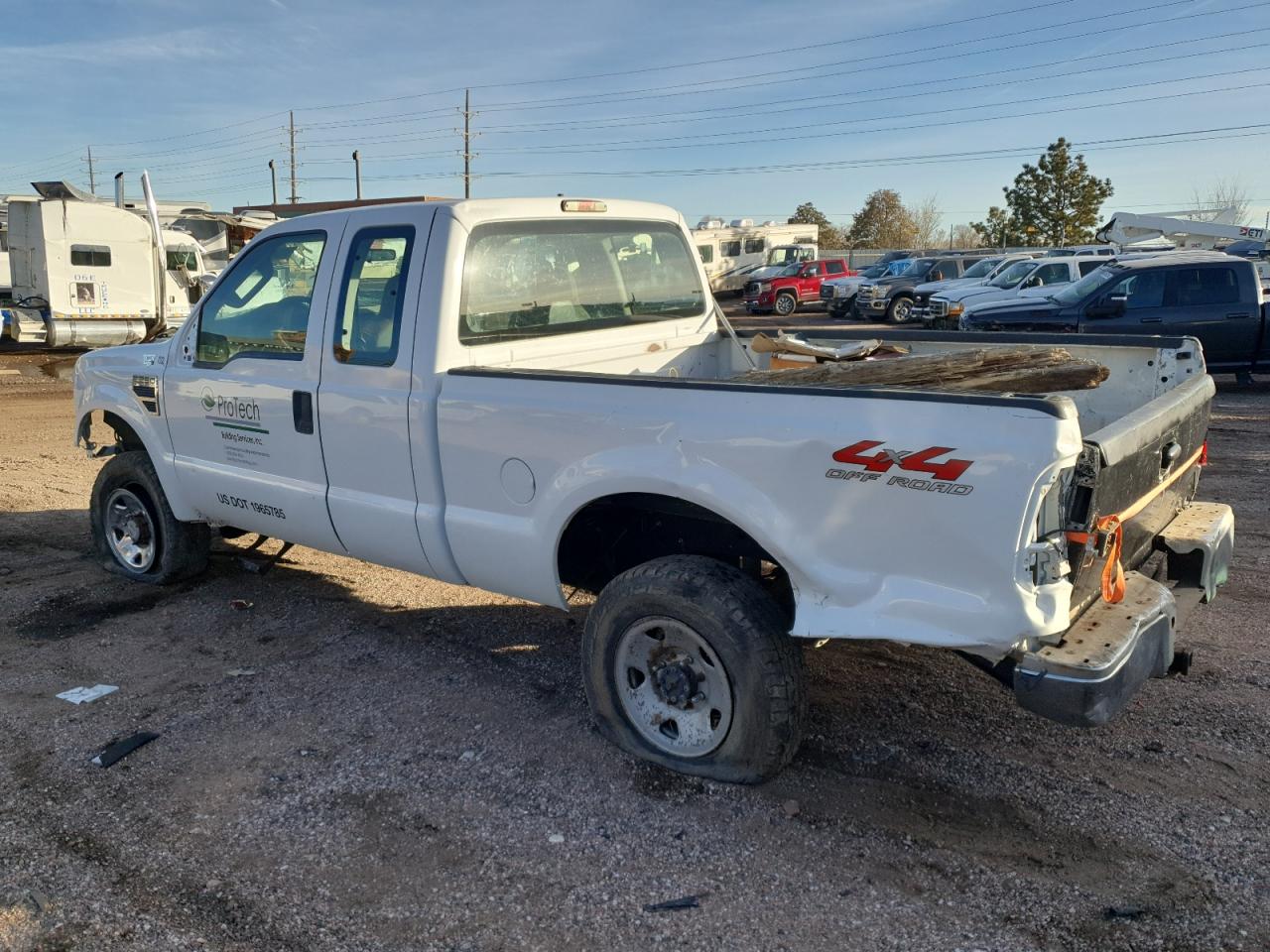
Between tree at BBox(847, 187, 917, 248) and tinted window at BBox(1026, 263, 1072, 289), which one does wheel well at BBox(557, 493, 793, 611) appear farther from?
tree at BBox(847, 187, 917, 248)

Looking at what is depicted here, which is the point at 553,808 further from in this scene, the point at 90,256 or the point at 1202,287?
the point at 90,256

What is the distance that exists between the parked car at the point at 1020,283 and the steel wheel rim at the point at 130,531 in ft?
55.8

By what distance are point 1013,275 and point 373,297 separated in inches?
810

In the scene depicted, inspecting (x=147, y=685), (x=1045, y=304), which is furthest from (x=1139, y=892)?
(x=1045, y=304)

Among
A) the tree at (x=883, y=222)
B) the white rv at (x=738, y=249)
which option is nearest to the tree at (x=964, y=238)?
the tree at (x=883, y=222)

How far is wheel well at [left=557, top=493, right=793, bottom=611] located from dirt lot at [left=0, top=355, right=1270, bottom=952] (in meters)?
0.63

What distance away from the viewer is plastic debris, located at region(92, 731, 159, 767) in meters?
3.99

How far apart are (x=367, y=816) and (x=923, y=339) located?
11.6 ft

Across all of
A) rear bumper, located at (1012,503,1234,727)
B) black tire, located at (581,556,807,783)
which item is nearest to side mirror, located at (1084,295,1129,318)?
rear bumper, located at (1012,503,1234,727)

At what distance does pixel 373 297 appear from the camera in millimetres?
4531

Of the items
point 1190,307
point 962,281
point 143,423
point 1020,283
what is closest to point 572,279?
point 143,423

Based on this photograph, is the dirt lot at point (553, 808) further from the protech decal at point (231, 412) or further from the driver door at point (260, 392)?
the protech decal at point (231, 412)

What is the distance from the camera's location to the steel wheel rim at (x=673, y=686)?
3635mm

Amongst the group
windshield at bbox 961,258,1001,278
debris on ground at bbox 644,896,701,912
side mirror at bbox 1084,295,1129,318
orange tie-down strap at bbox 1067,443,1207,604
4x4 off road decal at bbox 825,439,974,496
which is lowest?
debris on ground at bbox 644,896,701,912
